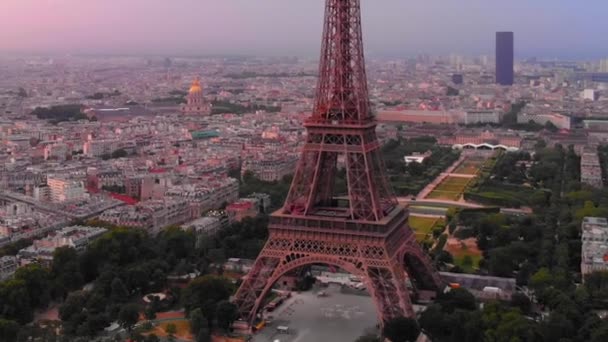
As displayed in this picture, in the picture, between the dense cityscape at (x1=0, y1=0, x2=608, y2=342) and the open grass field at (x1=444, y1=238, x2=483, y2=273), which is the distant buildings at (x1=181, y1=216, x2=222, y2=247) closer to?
the dense cityscape at (x1=0, y1=0, x2=608, y2=342)

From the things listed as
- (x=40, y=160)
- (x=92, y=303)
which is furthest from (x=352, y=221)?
(x=40, y=160)

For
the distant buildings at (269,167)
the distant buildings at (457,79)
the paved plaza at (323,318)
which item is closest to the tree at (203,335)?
the paved plaza at (323,318)

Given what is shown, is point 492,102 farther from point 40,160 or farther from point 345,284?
point 345,284

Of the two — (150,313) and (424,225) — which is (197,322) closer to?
(150,313)

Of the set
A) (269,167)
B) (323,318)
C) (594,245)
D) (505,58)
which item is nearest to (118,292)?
(323,318)

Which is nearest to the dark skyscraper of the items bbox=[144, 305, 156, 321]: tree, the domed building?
the domed building

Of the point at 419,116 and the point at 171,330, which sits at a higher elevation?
the point at 171,330
